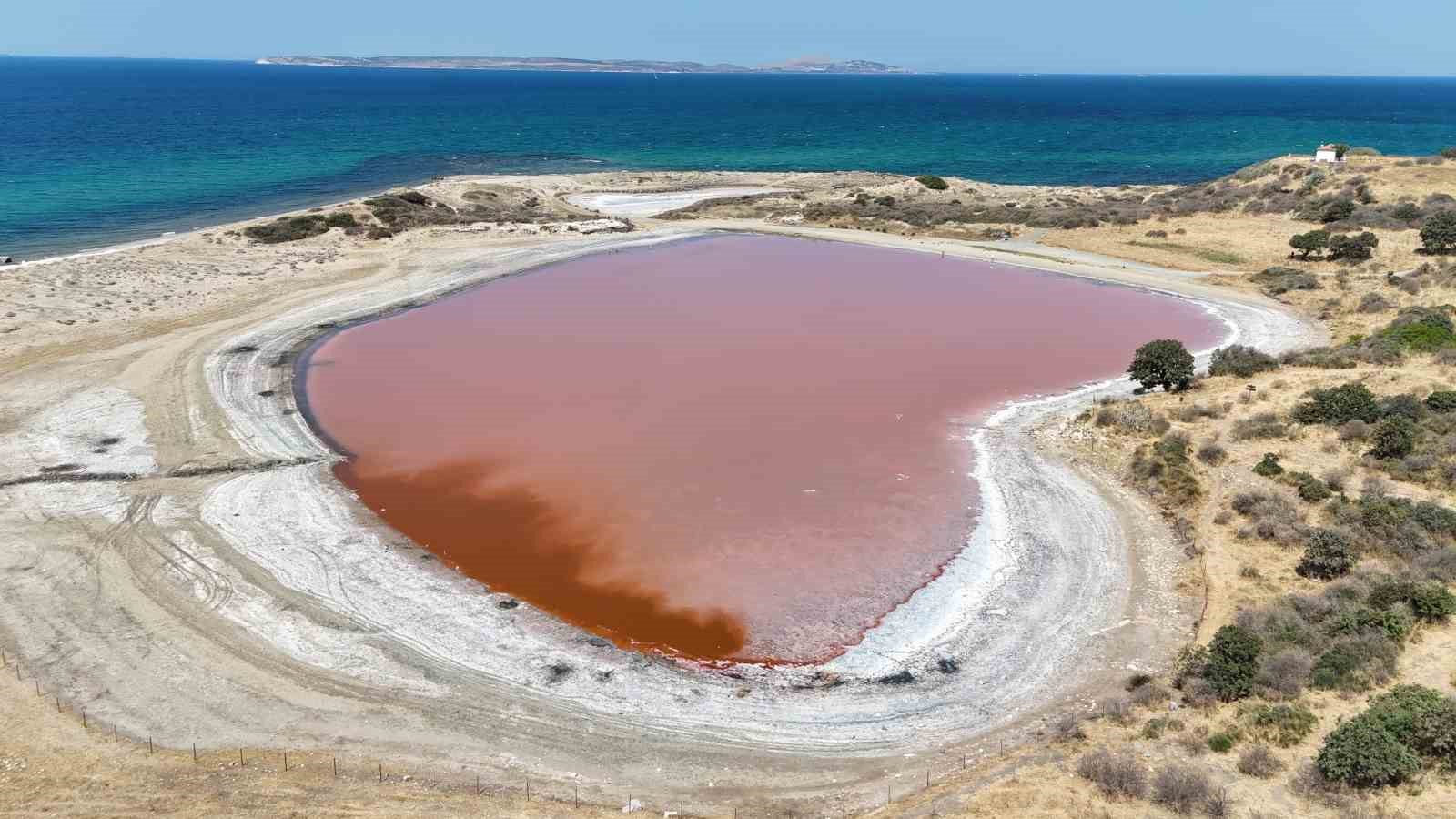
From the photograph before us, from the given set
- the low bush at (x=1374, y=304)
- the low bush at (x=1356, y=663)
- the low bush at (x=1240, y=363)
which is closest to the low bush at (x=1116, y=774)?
the low bush at (x=1356, y=663)

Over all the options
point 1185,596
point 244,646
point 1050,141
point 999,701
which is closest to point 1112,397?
point 1185,596

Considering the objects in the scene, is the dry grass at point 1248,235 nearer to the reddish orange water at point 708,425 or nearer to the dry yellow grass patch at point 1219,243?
the dry yellow grass patch at point 1219,243

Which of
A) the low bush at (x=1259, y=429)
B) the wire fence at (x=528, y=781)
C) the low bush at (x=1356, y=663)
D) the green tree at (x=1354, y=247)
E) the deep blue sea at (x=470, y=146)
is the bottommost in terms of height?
the wire fence at (x=528, y=781)

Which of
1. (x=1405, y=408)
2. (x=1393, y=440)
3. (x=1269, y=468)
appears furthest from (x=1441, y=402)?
(x=1269, y=468)

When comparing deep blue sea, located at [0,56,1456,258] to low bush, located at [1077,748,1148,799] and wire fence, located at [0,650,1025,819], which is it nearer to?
wire fence, located at [0,650,1025,819]

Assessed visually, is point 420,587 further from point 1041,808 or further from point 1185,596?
point 1185,596
